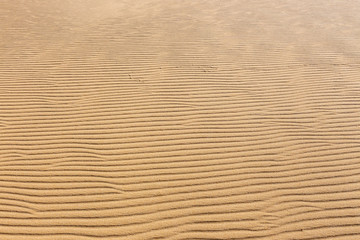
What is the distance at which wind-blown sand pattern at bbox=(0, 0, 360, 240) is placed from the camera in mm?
3193

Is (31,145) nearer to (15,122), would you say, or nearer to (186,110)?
(15,122)

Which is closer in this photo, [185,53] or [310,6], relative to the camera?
[185,53]

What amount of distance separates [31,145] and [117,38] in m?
4.48

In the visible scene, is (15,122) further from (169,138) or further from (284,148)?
(284,148)

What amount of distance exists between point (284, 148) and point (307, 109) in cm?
112

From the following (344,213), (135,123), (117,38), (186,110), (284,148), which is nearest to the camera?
(344,213)

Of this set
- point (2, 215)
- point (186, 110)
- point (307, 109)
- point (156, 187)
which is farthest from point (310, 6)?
point (2, 215)

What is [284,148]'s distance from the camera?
409 cm

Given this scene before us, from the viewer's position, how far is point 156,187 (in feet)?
11.6

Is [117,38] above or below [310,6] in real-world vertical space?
above

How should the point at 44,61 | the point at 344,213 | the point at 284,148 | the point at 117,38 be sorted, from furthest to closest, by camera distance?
the point at 117,38
the point at 44,61
the point at 284,148
the point at 344,213

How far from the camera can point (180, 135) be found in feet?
14.3

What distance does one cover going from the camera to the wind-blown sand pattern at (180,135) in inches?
126

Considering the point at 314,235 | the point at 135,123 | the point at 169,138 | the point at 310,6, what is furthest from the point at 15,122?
the point at 310,6
